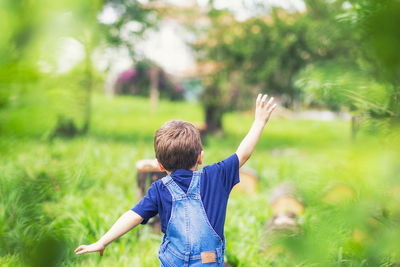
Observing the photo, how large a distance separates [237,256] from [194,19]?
30.3 ft

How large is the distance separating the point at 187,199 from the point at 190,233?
0.47ft

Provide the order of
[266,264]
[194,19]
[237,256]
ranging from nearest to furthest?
[266,264] < [237,256] < [194,19]

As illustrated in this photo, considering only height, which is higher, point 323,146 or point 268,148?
point 323,146

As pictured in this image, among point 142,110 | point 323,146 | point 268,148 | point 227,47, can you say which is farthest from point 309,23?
point 142,110

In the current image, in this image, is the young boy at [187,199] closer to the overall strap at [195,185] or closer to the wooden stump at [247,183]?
the overall strap at [195,185]

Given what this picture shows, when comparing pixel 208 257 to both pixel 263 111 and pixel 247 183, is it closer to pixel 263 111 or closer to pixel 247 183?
pixel 263 111

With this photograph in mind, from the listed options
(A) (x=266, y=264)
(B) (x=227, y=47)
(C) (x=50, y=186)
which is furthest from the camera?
(B) (x=227, y=47)

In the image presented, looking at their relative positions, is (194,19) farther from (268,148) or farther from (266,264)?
(266,264)

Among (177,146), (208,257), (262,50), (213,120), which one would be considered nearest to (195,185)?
(177,146)

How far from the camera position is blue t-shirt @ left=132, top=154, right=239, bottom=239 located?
1.64 metres

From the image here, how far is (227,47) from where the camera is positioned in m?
9.15

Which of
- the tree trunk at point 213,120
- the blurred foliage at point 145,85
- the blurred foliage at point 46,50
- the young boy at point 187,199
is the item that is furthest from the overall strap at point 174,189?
the blurred foliage at point 145,85

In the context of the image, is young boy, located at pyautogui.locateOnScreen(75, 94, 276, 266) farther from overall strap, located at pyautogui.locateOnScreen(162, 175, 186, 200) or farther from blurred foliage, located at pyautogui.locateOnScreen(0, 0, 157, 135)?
blurred foliage, located at pyautogui.locateOnScreen(0, 0, 157, 135)

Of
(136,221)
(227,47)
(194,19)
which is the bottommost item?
(136,221)
